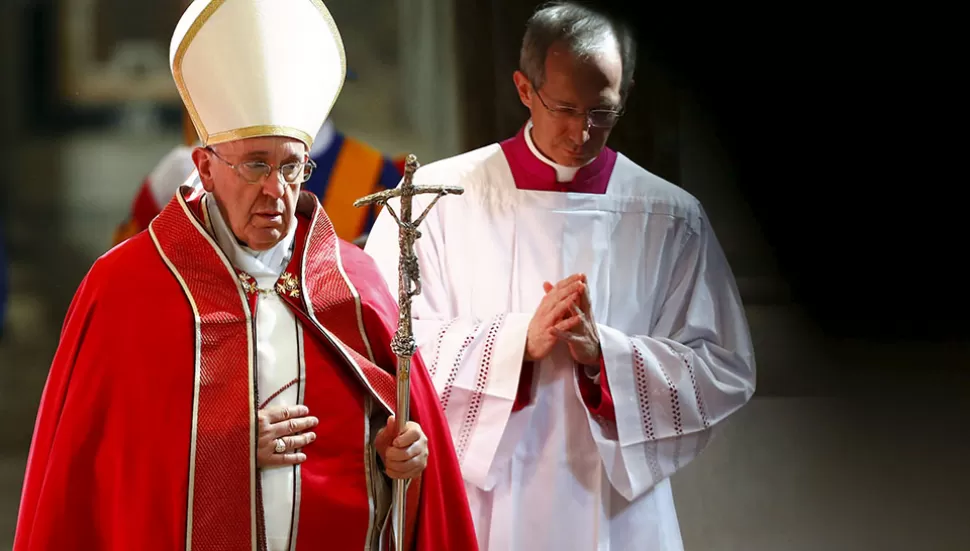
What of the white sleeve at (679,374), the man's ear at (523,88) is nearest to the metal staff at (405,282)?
the white sleeve at (679,374)

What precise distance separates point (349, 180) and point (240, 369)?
1.37 meters

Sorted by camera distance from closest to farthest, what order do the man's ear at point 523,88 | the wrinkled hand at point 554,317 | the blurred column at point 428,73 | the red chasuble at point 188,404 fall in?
the red chasuble at point 188,404
the wrinkled hand at point 554,317
the man's ear at point 523,88
the blurred column at point 428,73

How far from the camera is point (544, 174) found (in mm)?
3496

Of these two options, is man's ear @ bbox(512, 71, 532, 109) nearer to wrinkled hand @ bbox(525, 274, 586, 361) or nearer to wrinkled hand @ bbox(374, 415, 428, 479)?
wrinkled hand @ bbox(525, 274, 586, 361)

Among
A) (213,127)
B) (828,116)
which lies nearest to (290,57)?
(213,127)

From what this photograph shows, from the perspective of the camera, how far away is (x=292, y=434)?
2488 millimetres

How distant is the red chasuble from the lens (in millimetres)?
2352

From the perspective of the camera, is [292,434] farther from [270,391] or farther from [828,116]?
[828,116]

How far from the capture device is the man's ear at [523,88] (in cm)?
354

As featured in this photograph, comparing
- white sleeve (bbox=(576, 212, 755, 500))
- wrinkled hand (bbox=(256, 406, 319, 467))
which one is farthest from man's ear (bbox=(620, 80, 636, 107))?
wrinkled hand (bbox=(256, 406, 319, 467))

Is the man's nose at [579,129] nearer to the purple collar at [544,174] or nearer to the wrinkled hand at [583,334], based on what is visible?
the purple collar at [544,174]

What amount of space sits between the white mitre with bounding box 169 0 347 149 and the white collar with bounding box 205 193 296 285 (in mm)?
156

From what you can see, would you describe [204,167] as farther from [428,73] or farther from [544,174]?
[428,73]

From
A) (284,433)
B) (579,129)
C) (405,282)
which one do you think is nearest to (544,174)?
(579,129)
